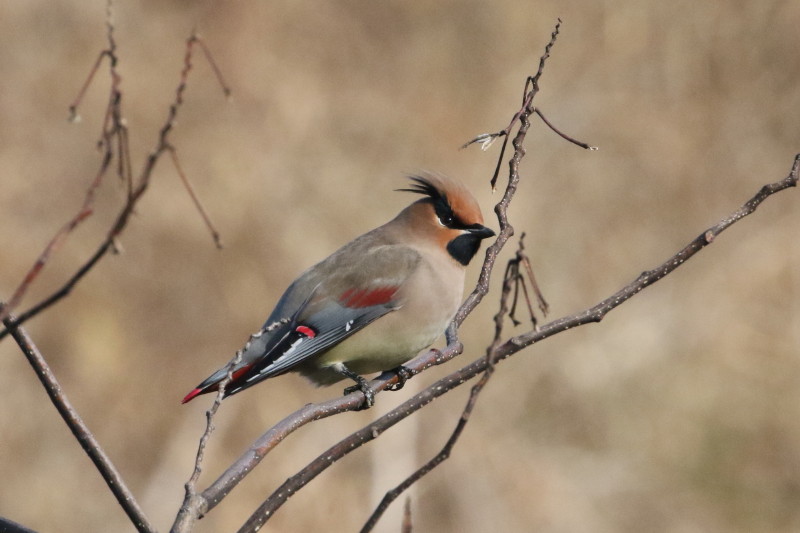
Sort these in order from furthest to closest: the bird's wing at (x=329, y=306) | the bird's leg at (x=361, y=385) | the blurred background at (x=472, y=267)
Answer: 1. the blurred background at (x=472, y=267)
2. the bird's wing at (x=329, y=306)
3. the bird's leg at (x=361, y=385)

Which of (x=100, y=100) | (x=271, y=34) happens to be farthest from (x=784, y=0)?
(x=100, y=100)

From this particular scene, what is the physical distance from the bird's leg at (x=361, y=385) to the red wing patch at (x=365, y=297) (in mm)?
226

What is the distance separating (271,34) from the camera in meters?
10.5

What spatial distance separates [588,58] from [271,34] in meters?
2.83

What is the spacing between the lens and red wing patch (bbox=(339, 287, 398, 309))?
4.06 meters

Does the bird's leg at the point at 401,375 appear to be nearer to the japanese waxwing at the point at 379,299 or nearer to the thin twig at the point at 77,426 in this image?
the japanese waxwing at the point at 379,299

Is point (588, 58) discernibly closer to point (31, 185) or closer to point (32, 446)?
point (31, 185)

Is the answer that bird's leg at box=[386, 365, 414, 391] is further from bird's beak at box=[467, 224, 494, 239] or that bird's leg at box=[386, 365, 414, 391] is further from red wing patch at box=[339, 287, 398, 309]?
bird's beak at box=[467, 224, 494, 239]

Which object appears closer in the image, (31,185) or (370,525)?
(370,525)

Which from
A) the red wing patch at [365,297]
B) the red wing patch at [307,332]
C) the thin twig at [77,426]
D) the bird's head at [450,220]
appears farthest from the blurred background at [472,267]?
the thin twig at [77,426]

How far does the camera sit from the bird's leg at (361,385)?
3.33 m

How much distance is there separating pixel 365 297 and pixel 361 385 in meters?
0.47

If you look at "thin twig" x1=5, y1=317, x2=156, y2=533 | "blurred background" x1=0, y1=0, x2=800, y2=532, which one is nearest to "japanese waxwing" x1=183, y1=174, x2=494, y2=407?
"thin twig" x1=5, y1=317, x2=156, y2=533

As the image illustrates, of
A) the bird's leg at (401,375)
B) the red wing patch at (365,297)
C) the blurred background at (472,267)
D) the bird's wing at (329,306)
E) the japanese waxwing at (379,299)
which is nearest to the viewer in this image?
the bird's leg at (401,375)
